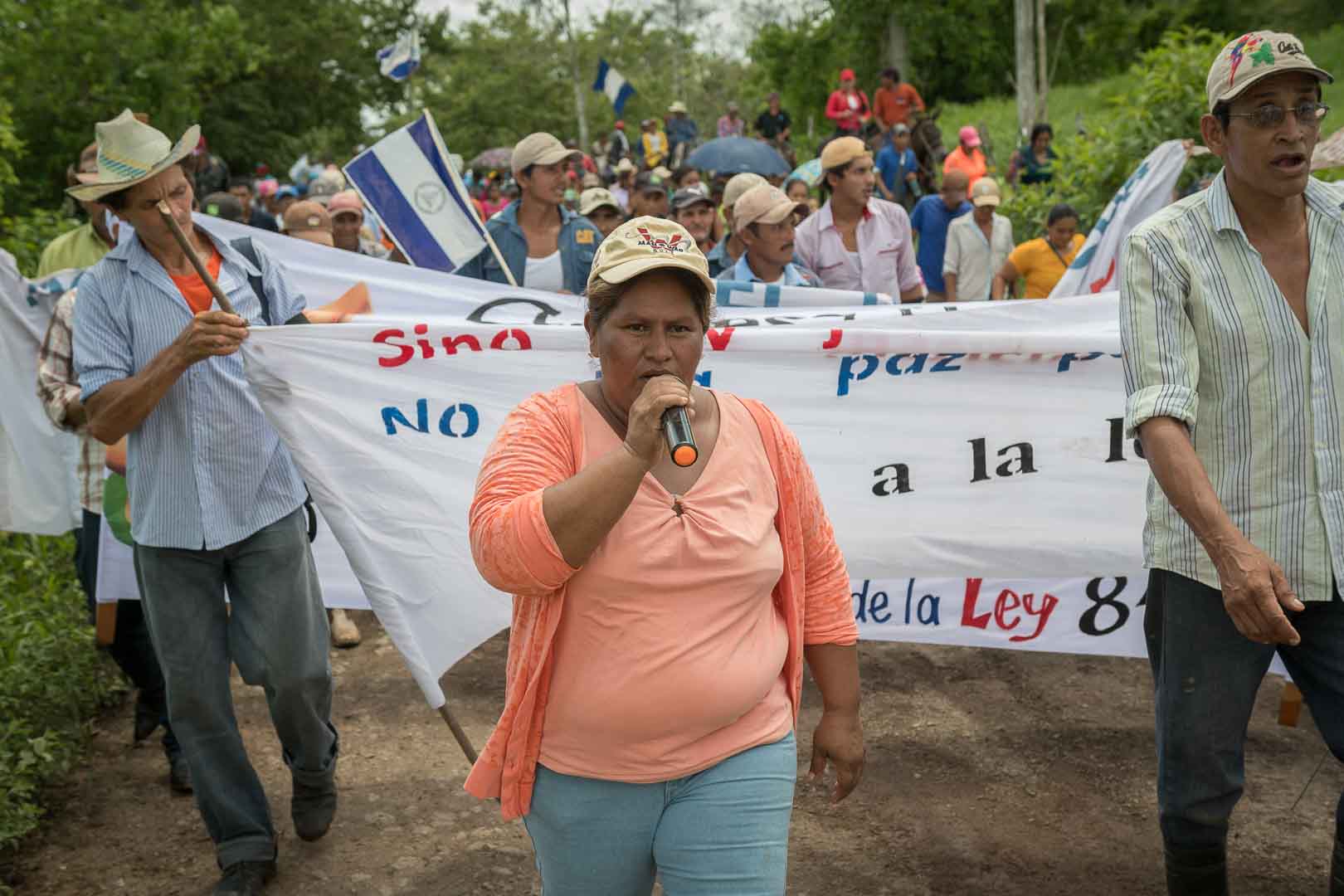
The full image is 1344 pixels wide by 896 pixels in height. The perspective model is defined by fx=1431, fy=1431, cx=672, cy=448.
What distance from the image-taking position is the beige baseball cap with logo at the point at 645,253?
2.58m

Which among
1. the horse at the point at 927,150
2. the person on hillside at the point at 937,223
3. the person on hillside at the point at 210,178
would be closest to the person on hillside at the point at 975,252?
the person on hillside at the point at 937,223

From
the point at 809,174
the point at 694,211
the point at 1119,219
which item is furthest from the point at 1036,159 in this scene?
the point at 1119,219

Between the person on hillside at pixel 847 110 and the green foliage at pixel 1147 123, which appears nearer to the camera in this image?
the green foliage at pixel 1147 123

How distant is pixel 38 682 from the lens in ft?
18.6

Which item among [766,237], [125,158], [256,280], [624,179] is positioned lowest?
[624,179]

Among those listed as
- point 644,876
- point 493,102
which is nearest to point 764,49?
point 493,102

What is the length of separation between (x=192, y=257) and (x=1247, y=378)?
2.80m

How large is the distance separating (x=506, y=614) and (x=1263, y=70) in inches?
103

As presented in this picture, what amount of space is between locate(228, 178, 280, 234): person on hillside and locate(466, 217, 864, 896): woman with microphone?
10.2 m

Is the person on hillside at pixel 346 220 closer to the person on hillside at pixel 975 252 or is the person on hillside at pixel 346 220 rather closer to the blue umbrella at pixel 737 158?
the person on hillside at pixel 975 252

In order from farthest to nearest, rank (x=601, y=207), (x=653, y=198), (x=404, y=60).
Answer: (x=404, y=60)
(x=653, y=198)
(x=601, y=207)

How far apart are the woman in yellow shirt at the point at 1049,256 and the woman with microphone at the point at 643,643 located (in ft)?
24.7

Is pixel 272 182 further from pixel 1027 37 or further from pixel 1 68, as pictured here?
pixel 1027 37

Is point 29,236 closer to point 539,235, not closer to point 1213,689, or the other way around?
point 539,235
